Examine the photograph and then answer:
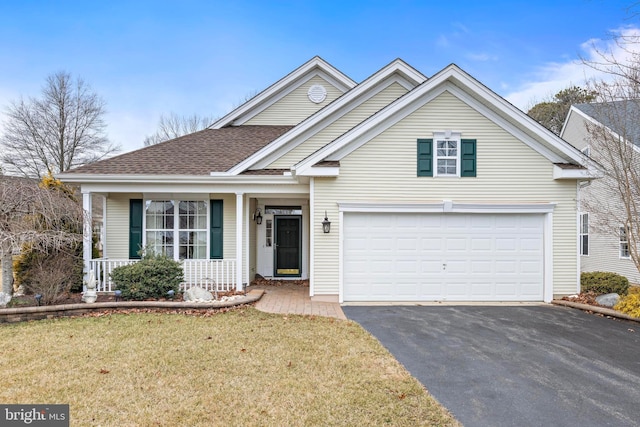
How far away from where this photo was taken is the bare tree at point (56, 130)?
2327cm

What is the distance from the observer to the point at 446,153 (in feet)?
30.6

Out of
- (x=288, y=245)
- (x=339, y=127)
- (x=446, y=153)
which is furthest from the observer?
(x=288, y=245)

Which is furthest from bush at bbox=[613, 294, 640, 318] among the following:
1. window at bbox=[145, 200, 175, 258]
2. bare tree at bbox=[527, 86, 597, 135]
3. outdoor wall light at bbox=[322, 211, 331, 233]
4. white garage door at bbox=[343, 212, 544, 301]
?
bare tree at bbox=[527, 86, 597, 135]

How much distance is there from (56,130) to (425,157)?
25.9m

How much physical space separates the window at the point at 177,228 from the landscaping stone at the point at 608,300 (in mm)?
10496

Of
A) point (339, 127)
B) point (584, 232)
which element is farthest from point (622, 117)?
point (584, 232)

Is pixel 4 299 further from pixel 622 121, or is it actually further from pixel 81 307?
pixel 622 121

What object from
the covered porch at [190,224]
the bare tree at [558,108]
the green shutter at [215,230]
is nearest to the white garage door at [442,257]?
the covered porch at [190,224]

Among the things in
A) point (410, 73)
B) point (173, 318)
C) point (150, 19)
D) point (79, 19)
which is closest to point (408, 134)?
point (410, 73)

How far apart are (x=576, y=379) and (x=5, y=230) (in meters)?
10.7

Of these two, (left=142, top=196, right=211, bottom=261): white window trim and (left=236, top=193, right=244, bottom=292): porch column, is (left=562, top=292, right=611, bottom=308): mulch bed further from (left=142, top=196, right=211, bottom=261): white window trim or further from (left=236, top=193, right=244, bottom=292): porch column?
(left=142, top=196, right=211, bottom=261): white window trim

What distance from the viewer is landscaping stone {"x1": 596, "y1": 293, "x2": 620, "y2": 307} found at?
27.8 ft

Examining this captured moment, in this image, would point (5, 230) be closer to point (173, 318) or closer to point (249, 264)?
point (173, 318)

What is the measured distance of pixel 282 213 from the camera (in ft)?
40.4
